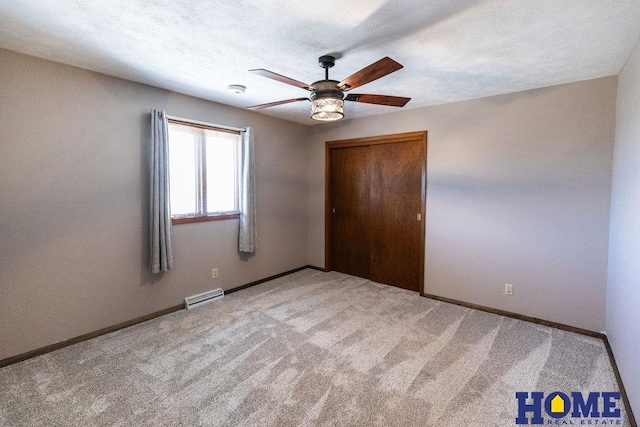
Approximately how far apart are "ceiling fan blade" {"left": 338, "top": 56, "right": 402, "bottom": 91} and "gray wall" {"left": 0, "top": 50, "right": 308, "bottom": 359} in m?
2.12

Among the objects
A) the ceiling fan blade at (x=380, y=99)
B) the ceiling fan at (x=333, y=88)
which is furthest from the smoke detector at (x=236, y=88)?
the ceiling fan blade at (x=380, y=99)

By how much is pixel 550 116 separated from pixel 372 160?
80.0 inches

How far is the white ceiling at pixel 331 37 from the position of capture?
1.63 meters

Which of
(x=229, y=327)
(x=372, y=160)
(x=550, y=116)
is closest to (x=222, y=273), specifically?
(x=229, y=327)

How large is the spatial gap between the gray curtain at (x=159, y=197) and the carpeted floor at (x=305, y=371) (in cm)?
67

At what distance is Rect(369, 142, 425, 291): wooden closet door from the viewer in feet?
12.6

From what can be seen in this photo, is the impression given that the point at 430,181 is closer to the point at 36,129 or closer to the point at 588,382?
the point at 588,382

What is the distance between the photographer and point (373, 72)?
1781 millimetres

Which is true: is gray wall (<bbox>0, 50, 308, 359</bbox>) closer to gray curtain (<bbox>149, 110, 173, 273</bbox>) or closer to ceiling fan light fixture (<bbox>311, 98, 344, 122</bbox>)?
gray curtain (<bbox>149, 110, 173, 273</bbox>)

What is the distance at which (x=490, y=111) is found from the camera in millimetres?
3160

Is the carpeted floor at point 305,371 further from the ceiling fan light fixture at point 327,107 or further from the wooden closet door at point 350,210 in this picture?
the ceiling fan light fixture at point 327,107

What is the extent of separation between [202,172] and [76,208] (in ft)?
4.07

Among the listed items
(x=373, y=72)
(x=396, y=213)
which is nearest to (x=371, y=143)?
(x=396, y=213)

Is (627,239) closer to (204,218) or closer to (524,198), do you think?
(524,198)
